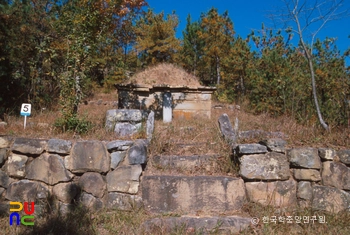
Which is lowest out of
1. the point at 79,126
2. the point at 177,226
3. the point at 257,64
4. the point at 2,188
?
the point at 177,226

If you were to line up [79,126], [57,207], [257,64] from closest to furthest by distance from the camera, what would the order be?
1. [57,207]
2. [79,126]
3. [257,64]

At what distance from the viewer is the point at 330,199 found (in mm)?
3385

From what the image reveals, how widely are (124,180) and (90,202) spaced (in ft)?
1.75

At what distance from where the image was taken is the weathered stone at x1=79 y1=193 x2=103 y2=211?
336 cm

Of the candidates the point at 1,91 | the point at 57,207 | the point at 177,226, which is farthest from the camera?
the point at 1,91

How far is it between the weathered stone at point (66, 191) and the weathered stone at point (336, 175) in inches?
133

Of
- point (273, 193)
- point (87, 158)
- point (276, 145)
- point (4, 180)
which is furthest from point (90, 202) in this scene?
point (276, 145)

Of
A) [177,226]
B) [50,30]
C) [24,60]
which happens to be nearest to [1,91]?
[24,60]

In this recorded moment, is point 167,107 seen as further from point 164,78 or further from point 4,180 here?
point 4,180

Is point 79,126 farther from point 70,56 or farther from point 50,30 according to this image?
point 50,30

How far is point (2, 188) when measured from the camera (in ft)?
11.4

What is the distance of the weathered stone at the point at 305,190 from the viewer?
343 cm

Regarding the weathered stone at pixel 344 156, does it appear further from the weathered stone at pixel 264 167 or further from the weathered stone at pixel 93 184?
the weathered stone at pixel 93 184

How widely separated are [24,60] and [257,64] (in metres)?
9.23
